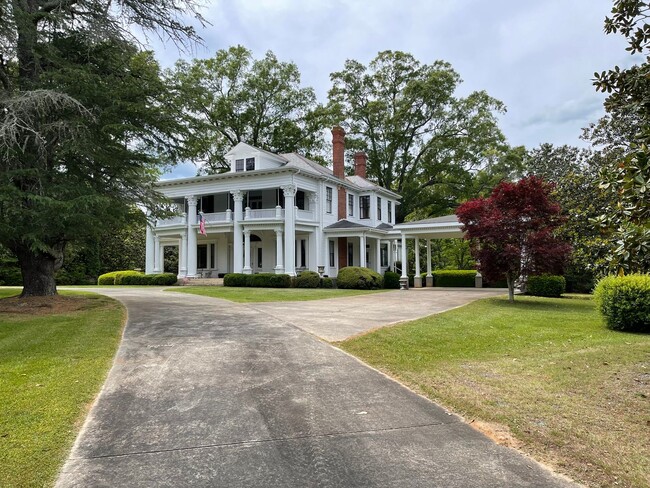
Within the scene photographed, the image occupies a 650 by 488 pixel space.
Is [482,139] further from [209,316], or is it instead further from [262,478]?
[262,478]

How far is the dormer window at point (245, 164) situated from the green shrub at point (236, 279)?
7.01 m

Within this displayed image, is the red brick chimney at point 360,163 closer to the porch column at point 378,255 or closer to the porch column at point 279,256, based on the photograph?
the porch column at point 378,255

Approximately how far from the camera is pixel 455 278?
29172 mm

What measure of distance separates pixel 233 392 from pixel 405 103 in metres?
35.7

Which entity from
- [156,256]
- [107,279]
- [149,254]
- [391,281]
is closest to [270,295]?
[391,281]

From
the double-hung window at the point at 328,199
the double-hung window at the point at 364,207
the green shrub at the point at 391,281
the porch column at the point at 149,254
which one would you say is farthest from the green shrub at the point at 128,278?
the green shrub at the point at 391,281

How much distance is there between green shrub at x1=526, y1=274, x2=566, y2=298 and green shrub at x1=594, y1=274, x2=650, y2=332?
29.9 feet

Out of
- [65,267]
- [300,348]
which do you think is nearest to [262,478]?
[300,348]

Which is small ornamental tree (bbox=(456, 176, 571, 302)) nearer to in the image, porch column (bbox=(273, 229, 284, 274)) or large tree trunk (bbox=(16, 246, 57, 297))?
porch column (bbox=(273, 229, 284, 274))

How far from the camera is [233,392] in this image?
541 cm

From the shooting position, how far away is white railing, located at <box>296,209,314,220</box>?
27958 millimetres

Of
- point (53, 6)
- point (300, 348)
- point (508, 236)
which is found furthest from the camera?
point (508, 236)

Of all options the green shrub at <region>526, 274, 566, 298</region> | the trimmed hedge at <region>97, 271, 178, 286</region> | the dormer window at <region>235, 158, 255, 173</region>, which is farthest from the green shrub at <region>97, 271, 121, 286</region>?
the green shrub at <region>526, 274, 566, 298</region>

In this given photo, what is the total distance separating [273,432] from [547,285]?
1818 cm
